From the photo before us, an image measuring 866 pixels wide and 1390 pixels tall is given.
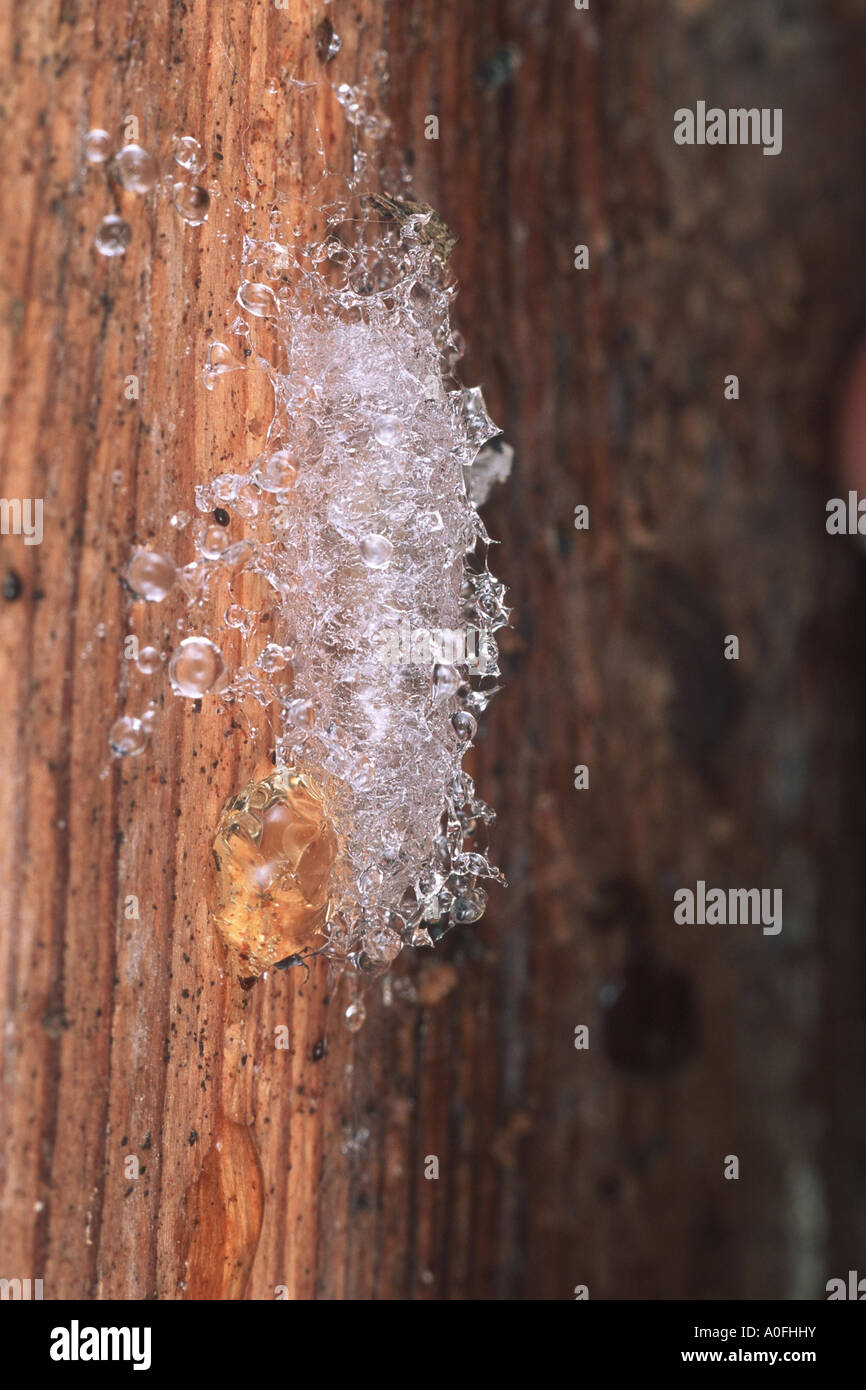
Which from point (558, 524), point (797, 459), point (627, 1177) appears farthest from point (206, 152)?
point (627, 1177)

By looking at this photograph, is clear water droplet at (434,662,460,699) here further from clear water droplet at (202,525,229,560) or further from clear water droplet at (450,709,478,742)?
clear water droplet at (202,525,229,560)

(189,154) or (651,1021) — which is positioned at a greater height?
(189,154)

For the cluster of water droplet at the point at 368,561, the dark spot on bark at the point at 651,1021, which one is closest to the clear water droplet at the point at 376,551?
the cluster of water droplet at the point at 368,561

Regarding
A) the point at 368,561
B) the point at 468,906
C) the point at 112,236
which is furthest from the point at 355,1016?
the point at 112,236

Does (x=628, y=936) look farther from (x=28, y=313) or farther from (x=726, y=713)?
(x=28, y=313)

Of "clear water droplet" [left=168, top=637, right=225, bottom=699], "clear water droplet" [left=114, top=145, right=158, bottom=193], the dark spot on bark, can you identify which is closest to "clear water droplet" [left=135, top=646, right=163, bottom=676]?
"clear water droplet" [left=168, top=637, right=225, bottom=699]

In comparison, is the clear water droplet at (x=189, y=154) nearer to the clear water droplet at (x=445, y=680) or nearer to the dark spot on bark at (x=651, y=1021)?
the clear water droplet at (x=445, y=680)

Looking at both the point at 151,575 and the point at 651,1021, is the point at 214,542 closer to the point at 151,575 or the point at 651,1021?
the point at 151,575
